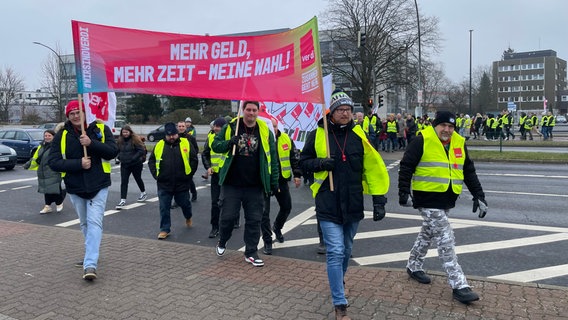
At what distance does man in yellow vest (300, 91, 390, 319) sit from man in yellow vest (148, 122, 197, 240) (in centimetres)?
340

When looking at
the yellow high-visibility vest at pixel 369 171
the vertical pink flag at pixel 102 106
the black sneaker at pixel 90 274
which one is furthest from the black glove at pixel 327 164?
the vertical pink flag at pixel 102 106

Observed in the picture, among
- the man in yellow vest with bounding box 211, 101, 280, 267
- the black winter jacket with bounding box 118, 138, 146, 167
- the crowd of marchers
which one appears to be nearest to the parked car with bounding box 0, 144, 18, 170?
the black winter jacket with bounding box 118, 138, 146, 167

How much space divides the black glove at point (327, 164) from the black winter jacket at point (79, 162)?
2.50m

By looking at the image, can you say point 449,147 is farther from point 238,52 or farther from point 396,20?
point 396,20

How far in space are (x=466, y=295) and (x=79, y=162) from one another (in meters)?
4.10

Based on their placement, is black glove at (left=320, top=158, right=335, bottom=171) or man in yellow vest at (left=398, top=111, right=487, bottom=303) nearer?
black glove at (left=320, top=158, right=335, bottom=171)

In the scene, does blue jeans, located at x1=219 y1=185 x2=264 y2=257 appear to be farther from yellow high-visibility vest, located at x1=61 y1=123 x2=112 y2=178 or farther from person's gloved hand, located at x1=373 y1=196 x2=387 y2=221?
person's gloved hand, located at x1=373 y1=196 x2=387 y2=221

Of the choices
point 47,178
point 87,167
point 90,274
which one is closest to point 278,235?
point 90,274

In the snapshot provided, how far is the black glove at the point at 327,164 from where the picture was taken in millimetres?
4039

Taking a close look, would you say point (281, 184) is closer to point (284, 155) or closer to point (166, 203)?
point (284, 155)

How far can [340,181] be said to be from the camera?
4148 mm

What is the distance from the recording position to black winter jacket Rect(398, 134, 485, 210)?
4531 millimetres

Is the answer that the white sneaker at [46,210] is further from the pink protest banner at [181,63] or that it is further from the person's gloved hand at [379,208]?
the person's gloved hand at [379,208]

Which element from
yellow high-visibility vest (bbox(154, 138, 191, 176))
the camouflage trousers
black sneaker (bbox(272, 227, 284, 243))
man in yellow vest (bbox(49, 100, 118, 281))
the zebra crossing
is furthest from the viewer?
yellow high-visibility vest (bbox(154, 138, 191, 176))
